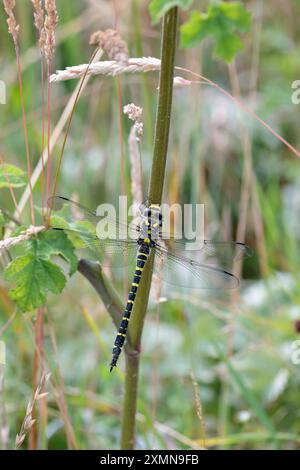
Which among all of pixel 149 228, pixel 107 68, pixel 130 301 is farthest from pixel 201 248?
pixel 107 68

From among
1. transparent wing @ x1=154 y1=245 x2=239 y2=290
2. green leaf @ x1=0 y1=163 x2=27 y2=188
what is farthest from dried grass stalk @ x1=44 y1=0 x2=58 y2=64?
transparent wing @ x1=154 y1=245 x2=239 y2=290

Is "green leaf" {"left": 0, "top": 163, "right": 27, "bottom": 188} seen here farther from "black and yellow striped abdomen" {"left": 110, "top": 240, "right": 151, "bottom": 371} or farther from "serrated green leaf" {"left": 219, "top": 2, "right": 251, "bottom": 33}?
"serrated green leaf" {"left": 219, "top": 2, "right": 251, "bottom": 33}

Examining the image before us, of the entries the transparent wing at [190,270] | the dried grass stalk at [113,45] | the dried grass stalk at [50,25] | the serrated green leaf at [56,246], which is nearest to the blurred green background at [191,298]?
the transparent wing at [190,270]

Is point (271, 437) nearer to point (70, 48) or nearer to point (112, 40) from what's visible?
point (112, 40)

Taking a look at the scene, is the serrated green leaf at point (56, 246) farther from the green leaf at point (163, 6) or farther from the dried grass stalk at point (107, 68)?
the green leaf at point (163, 6)

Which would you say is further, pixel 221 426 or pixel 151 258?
pixel 221 426

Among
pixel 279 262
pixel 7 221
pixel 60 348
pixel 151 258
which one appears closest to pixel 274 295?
pixel 279 262
